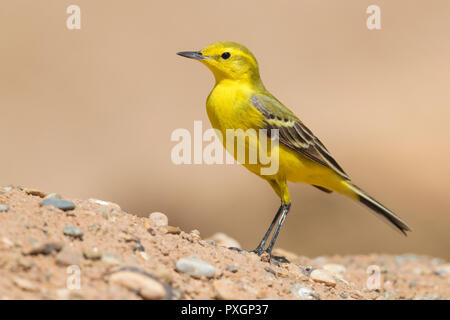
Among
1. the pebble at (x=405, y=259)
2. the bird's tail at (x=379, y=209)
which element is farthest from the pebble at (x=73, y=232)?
the pebble at (x=405, y=259)

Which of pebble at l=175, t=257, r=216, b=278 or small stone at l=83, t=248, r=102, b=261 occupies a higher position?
small stone at l=83, t=248, r=102, b=261

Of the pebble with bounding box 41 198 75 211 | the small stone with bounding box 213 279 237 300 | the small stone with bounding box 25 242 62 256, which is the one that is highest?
the pebble with bounding box 41 198 75 211

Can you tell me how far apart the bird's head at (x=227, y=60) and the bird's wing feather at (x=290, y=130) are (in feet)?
1.18

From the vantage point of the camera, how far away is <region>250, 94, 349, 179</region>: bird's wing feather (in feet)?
22.4

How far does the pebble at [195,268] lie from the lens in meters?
4.97

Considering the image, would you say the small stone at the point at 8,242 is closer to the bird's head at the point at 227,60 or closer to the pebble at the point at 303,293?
Result: the pebble at the point at 303,293

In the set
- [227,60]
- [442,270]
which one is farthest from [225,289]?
[442,270]

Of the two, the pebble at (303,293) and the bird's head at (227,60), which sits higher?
the bird's head at (227,60)

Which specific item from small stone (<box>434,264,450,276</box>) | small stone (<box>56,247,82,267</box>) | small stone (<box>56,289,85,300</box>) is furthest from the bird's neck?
small stone (<box>434,264,450,276</box>)

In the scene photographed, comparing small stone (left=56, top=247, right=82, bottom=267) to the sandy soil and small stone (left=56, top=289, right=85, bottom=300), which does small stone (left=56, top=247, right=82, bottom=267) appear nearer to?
the sandy soil

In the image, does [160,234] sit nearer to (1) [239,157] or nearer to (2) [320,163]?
(1) [239,157]

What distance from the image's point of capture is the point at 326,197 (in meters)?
13.9

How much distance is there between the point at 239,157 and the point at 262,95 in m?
0.88
